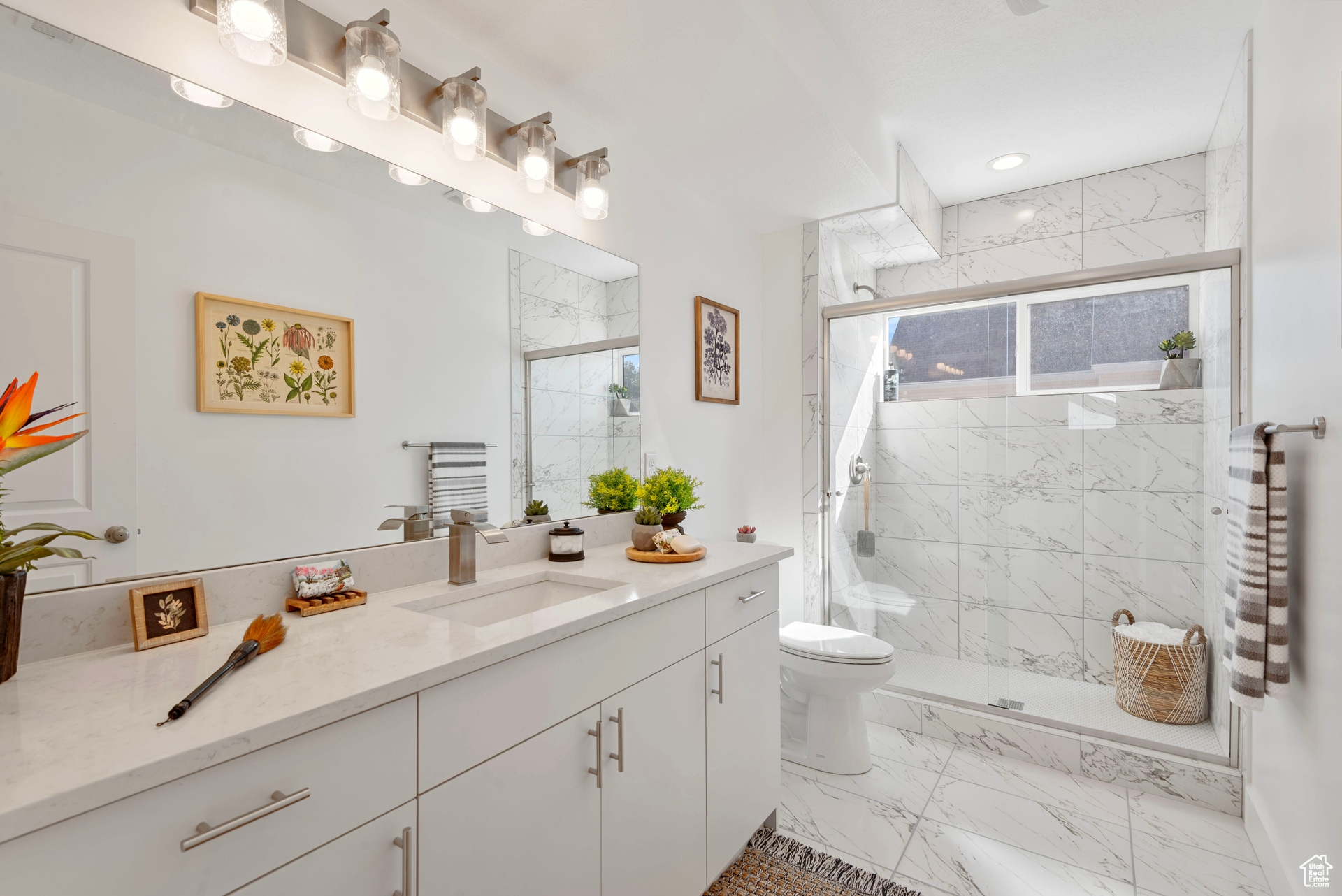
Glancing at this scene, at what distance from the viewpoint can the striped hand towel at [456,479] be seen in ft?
5.11

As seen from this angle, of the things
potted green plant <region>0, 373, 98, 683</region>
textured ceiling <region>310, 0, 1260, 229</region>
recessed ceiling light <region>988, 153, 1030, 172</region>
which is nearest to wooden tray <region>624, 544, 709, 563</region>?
potted green plant <region>0, 373, 98, 683</region>

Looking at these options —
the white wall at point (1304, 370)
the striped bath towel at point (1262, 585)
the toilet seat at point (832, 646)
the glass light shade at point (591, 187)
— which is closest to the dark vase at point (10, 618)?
the glass light shade at point (591, 187)

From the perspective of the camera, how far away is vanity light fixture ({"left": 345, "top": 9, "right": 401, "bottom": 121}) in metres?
1.30

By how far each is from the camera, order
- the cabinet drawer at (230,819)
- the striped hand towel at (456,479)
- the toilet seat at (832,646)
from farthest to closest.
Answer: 1. the toilet seat at (832,646)
2. the striped hand towel at (456,479)
3. the cabinet drawer at (230,819)

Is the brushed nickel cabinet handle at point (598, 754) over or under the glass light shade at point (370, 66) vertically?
under

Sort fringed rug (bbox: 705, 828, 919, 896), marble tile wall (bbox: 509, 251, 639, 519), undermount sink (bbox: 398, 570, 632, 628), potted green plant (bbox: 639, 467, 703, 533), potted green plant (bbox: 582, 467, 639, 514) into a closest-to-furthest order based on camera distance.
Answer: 1. undermount sink (bbox: 398, 570, 632, 628)
2. fringed rug (bbox: 705, 828, 919, 896)
3. marble tile wall (bbox: 509, 251, 639, 519)
4. potted green plant (bbox: 639, 467, 703, 533)
5. potted green plant (bbox: 582, 467, 639, 514)

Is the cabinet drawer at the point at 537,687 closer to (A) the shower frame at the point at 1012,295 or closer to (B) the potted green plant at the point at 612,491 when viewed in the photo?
(B) the potted green plant at the point at 612,491

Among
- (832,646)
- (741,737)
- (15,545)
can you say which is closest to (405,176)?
(15,545)

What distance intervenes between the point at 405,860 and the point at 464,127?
1511mm

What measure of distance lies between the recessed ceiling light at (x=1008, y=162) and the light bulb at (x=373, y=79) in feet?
8.66

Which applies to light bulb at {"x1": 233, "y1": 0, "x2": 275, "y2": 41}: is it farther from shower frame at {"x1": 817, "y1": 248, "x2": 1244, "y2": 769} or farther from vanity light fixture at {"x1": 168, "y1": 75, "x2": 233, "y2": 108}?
shower frame at {"x1": 817, "y1": 248, "x2": 1244, "y2": 769}

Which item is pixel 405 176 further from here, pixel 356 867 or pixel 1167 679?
pixel 1167 679

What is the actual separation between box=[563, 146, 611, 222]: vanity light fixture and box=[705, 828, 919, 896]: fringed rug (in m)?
1.96

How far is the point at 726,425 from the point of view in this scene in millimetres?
2770
